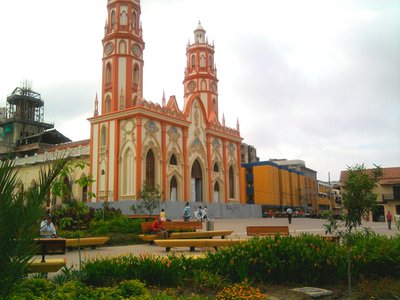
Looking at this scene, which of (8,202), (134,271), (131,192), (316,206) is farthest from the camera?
(316,206)

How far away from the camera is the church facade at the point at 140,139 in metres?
34.6

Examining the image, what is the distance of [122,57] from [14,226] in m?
35.6

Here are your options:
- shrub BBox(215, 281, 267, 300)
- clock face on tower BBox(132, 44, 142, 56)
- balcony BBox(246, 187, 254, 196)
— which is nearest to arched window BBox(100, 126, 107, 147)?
clock face on tower BBox(132, 44, 142, 56)

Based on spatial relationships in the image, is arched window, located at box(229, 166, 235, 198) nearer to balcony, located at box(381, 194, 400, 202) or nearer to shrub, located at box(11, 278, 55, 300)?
balcony, located at box(381, 194, 400, 202)

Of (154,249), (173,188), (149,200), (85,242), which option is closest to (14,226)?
(85,242)

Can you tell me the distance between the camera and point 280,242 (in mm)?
8789

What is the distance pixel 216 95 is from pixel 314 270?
4145 centimetres

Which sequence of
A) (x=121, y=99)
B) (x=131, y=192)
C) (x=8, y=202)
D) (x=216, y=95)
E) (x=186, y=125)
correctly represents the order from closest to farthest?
(x=8, y=202), (x=131, y=192), (x=121, y=99), (x=186, y=125), (x=216, y=95)

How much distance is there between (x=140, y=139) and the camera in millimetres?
33969

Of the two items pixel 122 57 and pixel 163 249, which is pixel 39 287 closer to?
pixel 163 249

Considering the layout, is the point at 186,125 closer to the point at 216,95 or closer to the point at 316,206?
the point at 216,95

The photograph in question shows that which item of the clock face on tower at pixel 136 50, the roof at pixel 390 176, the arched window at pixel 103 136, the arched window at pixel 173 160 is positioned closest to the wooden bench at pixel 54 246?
the arched window at pixel 103 136

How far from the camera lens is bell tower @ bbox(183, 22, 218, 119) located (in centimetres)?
4762

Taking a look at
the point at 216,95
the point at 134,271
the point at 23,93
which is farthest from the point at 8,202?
the point at 23,93
